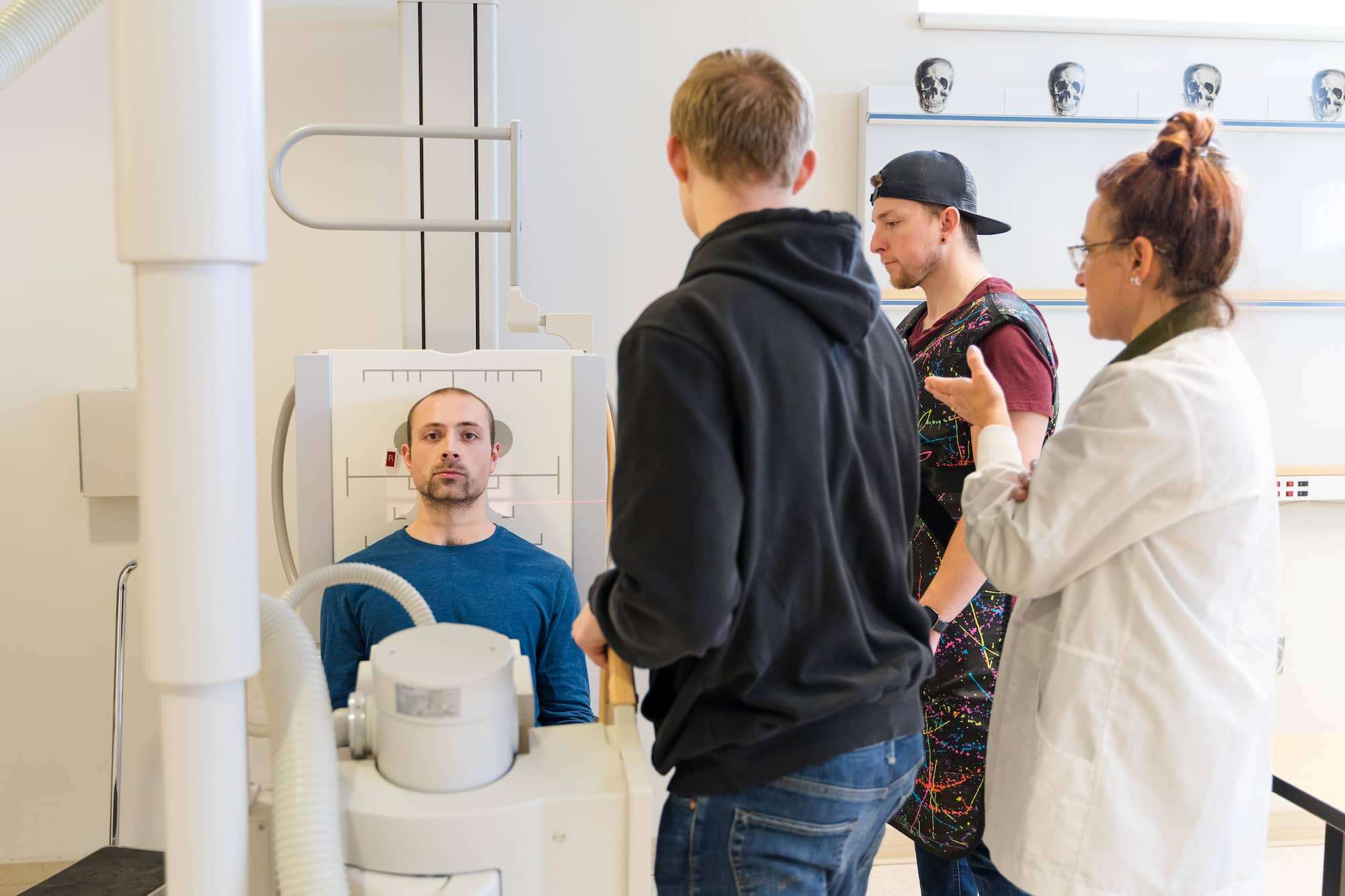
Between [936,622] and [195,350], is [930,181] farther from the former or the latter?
[195,350]

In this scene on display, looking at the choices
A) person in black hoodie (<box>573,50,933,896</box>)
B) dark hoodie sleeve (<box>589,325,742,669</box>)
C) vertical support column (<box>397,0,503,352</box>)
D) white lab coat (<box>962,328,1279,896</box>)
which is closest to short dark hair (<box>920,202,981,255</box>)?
white lab coat (<box>962,328,1279,896</box>)

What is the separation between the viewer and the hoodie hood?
3.34 feet


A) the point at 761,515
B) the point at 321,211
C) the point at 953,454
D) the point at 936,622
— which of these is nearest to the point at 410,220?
the point at 321,211

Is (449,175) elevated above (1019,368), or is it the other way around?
(449,175)

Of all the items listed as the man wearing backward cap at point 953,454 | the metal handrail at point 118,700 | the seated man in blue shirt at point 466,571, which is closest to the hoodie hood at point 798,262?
the man wearing backward cap at point 953,454

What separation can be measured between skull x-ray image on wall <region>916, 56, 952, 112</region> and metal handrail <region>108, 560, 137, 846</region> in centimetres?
219

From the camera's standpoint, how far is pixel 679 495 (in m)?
0.95

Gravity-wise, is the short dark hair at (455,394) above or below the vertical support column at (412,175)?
below

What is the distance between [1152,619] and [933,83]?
73.1 inches

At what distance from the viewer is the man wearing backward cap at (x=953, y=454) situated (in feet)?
5.44

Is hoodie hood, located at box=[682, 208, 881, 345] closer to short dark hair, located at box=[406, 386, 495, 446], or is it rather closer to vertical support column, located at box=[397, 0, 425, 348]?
short dark hair, located at box=[406, 386, 495, 446]

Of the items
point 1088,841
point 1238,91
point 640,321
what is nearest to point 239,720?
point 640,321

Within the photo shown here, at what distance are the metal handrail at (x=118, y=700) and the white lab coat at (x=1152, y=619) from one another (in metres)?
1.97

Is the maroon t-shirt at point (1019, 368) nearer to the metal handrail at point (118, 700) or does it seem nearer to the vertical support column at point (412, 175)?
the vertical support column at point (412, 175)
